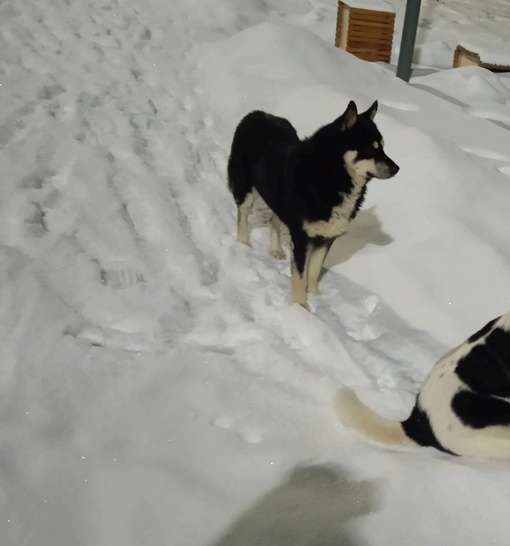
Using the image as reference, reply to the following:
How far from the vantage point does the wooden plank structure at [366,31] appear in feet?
19.6

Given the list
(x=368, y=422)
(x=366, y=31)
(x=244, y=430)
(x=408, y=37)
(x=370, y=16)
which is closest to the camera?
(x=368, y=422)

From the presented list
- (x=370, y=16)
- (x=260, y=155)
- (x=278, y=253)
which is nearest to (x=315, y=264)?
(x=278, y=253)

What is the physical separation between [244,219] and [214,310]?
33.0 inches

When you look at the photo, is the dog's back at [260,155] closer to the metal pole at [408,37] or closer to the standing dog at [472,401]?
the standing dog at [472,401]

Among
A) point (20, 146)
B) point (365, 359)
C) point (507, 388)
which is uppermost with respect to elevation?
point (507, 388)

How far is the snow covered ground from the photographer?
1.73m

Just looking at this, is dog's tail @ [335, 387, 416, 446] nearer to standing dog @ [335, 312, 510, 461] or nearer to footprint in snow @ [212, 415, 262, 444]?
standing dog @ [335, 312, 510, 461]

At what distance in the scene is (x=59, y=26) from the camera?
589cm

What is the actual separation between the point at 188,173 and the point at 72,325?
1.85 meters

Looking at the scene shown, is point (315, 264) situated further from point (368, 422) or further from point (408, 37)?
point (408, 37)

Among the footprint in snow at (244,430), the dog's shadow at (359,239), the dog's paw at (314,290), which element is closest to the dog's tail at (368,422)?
the footprint in snow at (244,430)

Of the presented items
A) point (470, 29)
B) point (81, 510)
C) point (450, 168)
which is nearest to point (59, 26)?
point (450, 168)

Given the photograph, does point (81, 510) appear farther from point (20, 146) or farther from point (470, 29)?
point (470, 29)

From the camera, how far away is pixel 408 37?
5.30 metres
